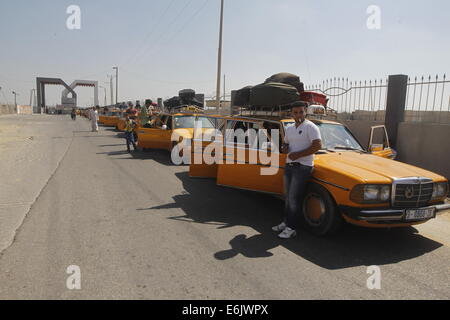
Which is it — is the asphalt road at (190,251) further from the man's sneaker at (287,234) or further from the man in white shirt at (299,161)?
the man in white shirt at (299,161)

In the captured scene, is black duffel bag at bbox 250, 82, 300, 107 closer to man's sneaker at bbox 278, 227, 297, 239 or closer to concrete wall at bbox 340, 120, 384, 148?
man's sneaker at bbox 278, 227, 297, 239

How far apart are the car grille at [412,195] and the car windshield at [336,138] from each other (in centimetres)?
150

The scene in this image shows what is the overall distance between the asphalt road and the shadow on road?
0.05 ft

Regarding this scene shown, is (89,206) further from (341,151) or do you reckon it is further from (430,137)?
(430,137)

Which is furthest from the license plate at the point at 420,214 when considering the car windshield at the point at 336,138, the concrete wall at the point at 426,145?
the concrete wall at the point at 426,145

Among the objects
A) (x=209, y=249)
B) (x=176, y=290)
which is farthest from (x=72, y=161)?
(x=176, y=290)

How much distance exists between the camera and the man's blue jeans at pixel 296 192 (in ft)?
14.9

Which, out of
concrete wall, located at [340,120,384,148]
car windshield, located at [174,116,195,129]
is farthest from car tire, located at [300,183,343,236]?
car windshield, located at [174,116,195,129]

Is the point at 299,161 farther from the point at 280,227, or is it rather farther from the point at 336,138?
the point at 336,138

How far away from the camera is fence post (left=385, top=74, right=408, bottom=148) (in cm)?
936

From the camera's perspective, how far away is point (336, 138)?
18.9ft

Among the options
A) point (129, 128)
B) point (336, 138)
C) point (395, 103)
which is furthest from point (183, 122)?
point (336, 138)
